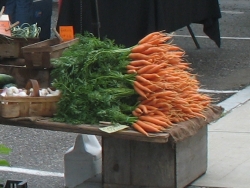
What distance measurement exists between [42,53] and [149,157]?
1.01 m

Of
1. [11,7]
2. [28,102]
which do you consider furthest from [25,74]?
[11,7]

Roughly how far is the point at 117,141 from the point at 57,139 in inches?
67.6

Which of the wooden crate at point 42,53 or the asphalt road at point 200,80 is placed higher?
the wooden crate at point 42,53

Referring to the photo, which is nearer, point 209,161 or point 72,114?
point 72,114

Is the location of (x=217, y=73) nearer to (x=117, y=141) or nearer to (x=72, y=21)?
(x=72, y=21)

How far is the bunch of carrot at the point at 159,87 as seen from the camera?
164 inches

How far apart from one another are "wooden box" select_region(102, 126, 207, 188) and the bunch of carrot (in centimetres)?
23

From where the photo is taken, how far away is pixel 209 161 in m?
5.29

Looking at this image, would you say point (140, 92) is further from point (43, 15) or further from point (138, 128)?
point (43, 15)

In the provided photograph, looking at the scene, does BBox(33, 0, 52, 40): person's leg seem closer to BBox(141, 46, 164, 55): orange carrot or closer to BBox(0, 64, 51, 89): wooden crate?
BBox(0, 64, 51, 89): wooden crate

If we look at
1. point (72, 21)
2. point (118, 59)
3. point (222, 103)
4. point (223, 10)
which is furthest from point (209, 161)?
point (223, 10)

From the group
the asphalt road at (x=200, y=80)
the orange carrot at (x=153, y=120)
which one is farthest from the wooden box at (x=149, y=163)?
the asphalt road at (x=200, y=80)

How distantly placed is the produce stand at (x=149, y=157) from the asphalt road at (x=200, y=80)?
587 mm

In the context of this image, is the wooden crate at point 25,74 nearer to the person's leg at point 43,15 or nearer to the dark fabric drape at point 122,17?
the dark fabric drape at point 122,17
